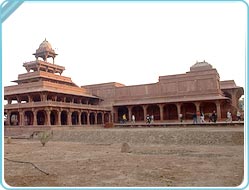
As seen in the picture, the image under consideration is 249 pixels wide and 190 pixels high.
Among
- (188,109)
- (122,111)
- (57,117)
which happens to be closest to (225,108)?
(188,109)

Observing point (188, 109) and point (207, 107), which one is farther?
point (188, 109)

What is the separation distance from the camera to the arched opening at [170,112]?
117 ft

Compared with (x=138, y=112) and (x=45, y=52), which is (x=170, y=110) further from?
(x=45, y=52)

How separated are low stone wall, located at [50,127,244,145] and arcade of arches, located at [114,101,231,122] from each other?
49.6ft

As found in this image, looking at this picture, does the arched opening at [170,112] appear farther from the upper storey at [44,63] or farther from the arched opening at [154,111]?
the upper storey at [44,63]

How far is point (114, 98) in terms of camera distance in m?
40.3

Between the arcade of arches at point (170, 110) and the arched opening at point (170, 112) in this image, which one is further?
the arched opening at point (170, 112)

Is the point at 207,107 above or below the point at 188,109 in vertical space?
above

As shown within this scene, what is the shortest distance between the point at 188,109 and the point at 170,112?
7.36 ft

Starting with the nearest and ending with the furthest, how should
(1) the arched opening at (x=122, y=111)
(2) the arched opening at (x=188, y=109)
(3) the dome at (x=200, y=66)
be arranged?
(2) the arched opening at (x=188, y=109) < (3) the dome at (x=200, y=66) < (1) the arched opening at (x=122, y=111)

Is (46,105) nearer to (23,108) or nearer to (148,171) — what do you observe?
(23,108)

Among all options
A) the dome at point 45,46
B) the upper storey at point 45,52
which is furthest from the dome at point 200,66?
the dome at point 45,46

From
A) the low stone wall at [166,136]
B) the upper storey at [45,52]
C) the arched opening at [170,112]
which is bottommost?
the low stone wall at [166,136]

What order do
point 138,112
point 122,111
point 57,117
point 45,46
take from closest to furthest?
point 57,117
point 138,112
point 122,111
point 45,46
